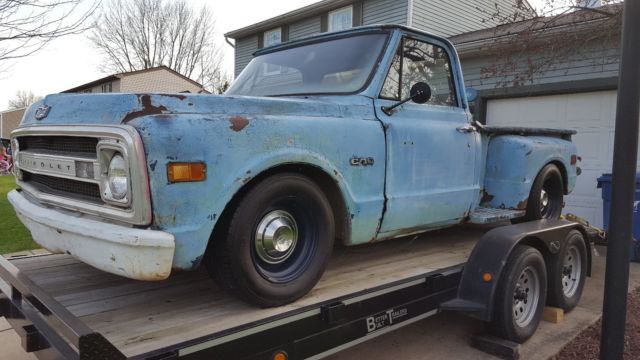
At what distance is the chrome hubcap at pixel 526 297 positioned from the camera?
373 cm

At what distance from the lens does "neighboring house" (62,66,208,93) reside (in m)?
27.2

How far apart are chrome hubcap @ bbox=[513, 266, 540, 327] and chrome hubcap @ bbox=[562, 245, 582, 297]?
660 millimetres

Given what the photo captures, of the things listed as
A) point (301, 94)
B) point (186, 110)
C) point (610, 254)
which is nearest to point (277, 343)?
point (186, 110)

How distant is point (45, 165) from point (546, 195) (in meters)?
4.60

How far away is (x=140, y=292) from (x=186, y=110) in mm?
1085

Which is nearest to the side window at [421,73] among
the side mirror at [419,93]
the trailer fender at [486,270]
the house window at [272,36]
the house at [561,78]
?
the side mirror at [419,93]

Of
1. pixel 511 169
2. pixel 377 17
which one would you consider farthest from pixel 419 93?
pixel 377 17

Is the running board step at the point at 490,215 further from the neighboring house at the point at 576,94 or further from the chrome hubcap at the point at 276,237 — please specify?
the neighboring house at the point at 576,94

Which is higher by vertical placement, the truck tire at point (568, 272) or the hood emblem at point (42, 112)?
the hood emblem at point (42, 112)

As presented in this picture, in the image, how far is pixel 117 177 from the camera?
214 centimetres

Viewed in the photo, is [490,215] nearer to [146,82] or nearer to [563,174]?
[563,174]

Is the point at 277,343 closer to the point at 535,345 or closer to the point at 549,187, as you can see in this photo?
the point at 535,345

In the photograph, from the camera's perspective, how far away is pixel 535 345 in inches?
150

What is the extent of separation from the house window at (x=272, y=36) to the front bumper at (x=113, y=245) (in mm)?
15547
